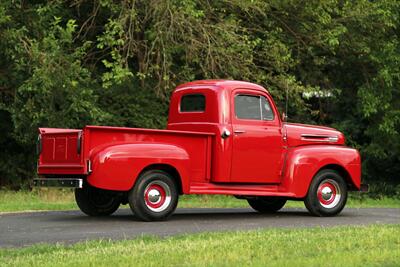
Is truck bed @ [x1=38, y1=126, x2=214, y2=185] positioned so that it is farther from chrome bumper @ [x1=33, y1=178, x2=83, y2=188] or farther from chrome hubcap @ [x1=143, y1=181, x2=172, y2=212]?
chrome hubcap @ [x1=143, y1=181, x2=172, y2=212]

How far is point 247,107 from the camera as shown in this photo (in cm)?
1416

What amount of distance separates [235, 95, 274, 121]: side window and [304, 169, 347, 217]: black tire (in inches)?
51.5

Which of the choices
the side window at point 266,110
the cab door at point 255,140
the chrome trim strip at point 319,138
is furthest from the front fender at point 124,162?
the chrome trim strip at point 319,138

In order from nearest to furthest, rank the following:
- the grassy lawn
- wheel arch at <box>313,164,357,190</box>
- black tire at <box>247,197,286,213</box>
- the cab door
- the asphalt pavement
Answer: the asphalt pavement → the cab door → wheel arch at <box>313,164,357,190</box> → black tire at <box>247,197,286,213</box> → the grassy lawn

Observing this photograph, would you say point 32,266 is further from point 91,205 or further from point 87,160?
point 91,205

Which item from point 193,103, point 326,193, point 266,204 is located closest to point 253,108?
point 193,103

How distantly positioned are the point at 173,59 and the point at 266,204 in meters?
8.77

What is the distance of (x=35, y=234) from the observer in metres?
11.2

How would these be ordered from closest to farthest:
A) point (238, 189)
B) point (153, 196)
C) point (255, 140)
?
point (153, 196) < point (238, 189) < point (255, 140)

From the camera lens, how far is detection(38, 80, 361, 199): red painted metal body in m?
12.4

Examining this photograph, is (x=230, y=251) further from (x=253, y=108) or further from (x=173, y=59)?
(x=173, y=59)

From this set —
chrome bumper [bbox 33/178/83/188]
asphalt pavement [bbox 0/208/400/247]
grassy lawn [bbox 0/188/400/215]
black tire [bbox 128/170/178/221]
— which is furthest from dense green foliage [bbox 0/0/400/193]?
black tire [bbox 128/170/178/221]

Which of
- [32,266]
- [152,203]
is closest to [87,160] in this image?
[152,203]

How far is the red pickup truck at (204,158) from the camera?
40.8 ft
